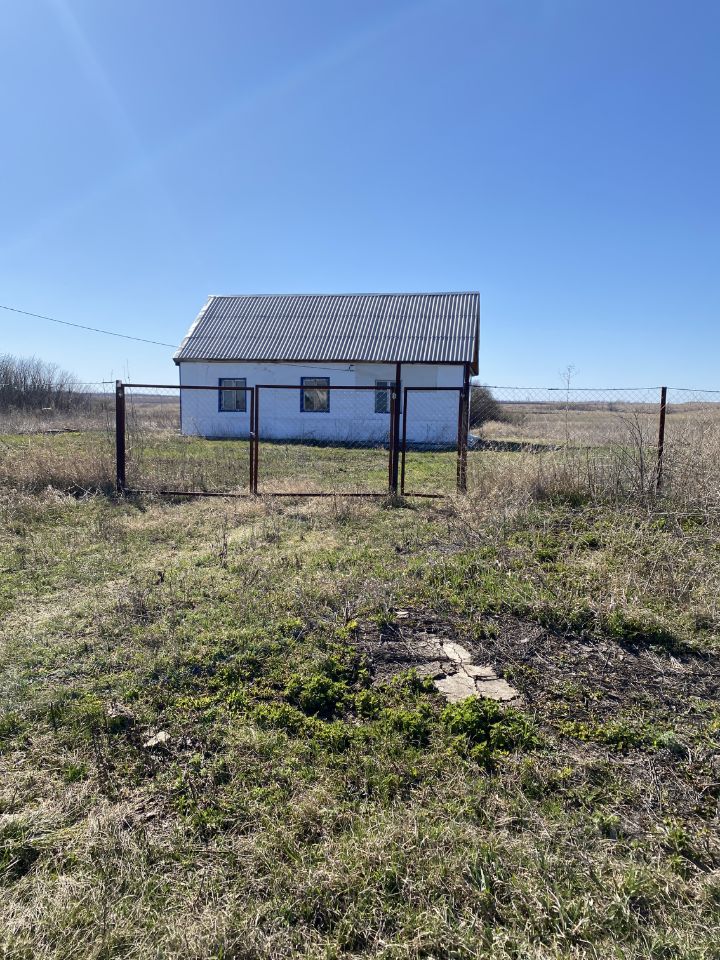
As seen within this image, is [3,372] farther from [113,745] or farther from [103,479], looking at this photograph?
[113,745]

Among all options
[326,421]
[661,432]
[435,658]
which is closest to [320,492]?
[661,432]

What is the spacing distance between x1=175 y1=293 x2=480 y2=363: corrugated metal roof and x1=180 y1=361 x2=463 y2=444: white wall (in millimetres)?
439

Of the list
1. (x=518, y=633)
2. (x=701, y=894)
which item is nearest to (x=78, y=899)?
(x=701, y=894)

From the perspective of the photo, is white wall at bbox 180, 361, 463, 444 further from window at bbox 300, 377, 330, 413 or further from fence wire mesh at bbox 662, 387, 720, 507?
fence wire mesh at bbox 662, 387, 720, 507

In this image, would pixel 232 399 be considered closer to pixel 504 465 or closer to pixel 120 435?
pixel 120 435

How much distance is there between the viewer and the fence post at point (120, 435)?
29.5 feet

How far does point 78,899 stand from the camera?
2.17 metres

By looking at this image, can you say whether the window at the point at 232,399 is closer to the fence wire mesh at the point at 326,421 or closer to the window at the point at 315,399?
the fence wire mesh at the point at 326,421

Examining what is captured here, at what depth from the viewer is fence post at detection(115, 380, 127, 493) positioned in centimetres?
900

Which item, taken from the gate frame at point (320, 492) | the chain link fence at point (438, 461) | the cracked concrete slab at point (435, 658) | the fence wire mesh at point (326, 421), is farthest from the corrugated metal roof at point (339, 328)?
the cracked concrete slab at point (435, 658)

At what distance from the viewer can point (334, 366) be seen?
2055cm

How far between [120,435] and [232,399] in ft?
40.2

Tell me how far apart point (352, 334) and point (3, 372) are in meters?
20.7

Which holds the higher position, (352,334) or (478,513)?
(352,334)
